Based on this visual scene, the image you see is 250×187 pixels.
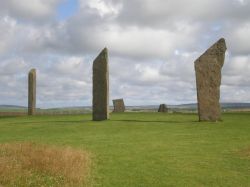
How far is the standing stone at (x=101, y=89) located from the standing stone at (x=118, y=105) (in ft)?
64.3

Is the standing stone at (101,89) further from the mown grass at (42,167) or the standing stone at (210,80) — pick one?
the mown grass at (42,167)

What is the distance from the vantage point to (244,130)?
26125mm

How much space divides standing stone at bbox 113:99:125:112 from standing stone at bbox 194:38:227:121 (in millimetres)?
23283

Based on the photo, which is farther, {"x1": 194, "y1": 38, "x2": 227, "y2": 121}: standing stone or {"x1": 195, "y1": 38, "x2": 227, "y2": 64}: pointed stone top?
{"x1": 195, "y1": 38, "x2": 227, "y2": 64}: pointed stone top

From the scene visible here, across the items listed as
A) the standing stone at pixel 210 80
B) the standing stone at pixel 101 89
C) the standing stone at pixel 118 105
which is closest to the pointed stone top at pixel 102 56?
the standing stone at pixel 101 89

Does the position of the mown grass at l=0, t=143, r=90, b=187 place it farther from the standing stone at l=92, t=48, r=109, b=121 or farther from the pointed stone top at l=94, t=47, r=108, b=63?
the pointed stone top at l=94, t=47, r=108, b=63

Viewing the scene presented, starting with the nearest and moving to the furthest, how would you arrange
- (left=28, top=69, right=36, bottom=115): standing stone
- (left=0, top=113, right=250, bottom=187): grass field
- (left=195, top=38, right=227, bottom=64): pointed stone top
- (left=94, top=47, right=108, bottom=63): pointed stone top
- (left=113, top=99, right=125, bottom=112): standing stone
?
(left=0, top=113, right=250, bottom=187): grass field
(left=195, top=38, right=227, bottom=64): pointed stone top
(left=94, top=47, right=108, bottom=63): pointed stone top
(left=28, top=69, right=36, bottom=115): standing stone
(left=113, top=99, right=125, bottom=112): standing stone

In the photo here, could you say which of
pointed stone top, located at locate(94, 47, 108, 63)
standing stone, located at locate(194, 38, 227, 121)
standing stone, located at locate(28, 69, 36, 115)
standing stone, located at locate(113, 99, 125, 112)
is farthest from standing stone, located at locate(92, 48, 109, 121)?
standing stone, located at locate(113, 99, 125, 112)

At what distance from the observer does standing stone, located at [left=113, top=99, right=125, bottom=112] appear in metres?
54.7

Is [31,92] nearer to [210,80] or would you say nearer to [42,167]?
[210,80]

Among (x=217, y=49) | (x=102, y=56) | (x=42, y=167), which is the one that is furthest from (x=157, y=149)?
(x=102, y=56)

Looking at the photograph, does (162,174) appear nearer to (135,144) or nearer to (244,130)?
(135,144)

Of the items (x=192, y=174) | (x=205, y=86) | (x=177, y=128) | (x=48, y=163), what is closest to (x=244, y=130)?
(x=177, y=128)

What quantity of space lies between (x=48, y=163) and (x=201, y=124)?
16622mm
